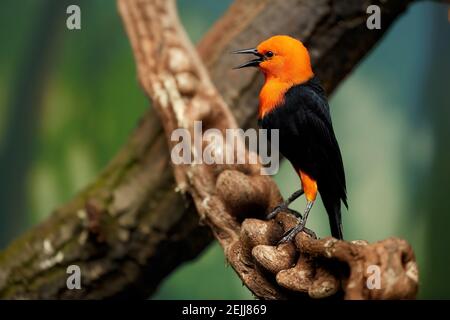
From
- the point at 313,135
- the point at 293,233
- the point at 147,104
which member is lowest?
the point at 293,233

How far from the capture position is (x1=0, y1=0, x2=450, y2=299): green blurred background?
104 inches

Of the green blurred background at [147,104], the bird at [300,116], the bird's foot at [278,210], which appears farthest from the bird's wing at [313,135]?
the green blurred background at [147,104]

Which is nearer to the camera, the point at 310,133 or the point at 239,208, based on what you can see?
the point at 310,133

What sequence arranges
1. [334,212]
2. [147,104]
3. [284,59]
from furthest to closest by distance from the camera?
[147,104] < [334,212] < [284,59]

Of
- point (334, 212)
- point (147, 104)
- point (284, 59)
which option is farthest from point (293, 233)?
point (147, 104)

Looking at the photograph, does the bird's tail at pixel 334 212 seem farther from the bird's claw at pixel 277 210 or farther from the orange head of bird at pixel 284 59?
the orange head of bird at pixel 284 59

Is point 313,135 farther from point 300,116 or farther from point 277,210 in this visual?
point 277,210

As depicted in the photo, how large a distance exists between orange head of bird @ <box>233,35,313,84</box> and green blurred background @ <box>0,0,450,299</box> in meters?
1.41

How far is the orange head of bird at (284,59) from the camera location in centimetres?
120

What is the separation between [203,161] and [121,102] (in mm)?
1476

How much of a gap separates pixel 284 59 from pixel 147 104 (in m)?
1.82

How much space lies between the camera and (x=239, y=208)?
140cm

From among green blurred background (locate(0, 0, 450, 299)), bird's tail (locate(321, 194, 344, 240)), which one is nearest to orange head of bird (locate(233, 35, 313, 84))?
bird's tail (locate(321, 194, 344, 240))

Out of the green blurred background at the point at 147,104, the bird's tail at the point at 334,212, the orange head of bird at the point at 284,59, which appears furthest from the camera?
the green blurred background at the point at 147,104
